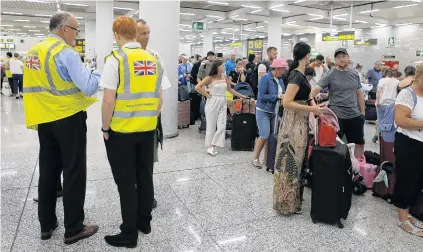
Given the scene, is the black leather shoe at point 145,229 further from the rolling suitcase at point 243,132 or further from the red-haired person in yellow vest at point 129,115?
the rolling suitcase at point 243,132

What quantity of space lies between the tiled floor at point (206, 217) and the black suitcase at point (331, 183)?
134 millimetres

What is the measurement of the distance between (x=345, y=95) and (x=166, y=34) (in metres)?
3.46

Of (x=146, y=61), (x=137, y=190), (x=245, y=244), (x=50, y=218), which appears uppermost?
(x=146, y=61)

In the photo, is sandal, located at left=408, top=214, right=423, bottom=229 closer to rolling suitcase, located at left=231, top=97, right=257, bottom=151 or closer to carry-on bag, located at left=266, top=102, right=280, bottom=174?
carry-on bag, located at left=266, top=102, right=280, bottom=174

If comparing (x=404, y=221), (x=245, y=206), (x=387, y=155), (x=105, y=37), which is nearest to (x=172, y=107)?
(x=245, y=206)

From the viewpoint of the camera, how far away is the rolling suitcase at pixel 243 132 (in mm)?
5668

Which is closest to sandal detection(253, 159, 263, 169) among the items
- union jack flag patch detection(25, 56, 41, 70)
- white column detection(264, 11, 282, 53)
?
union jack flag patch detection(25, 56, 41, 70)

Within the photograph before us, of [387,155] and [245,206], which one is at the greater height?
[387,155]

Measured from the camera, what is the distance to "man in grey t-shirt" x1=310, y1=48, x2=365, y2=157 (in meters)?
3.87

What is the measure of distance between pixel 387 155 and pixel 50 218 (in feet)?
11.1

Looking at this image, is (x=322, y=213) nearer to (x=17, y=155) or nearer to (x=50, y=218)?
(x=50, y=218)

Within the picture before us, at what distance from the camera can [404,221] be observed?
3018mm

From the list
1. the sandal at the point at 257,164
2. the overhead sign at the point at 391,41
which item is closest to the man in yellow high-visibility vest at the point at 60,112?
the sandal at the point at 257,164

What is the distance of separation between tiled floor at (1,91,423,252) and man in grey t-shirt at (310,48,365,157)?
0.80m
